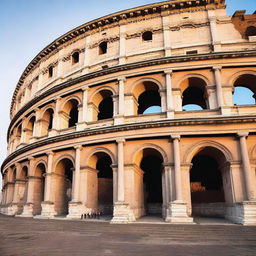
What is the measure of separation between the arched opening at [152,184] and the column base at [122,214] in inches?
170

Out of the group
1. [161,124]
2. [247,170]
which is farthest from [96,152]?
[247,170]

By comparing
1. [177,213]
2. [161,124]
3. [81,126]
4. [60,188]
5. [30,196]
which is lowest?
[177,213]

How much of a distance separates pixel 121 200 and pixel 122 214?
2.63ft

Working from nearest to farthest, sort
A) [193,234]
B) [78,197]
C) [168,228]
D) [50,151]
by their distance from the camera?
[193,234], [168,228], [78,197], [50,151]

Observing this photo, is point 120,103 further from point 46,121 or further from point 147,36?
point 46,121

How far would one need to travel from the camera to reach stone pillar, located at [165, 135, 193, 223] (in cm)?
1125

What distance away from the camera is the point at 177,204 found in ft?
38.1

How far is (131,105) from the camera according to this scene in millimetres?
14914

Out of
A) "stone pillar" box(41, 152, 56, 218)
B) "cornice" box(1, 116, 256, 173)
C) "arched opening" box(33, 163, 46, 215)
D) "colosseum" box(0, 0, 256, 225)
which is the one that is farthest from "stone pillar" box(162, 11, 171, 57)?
"arched opening" box(33, 163, 46, 215)

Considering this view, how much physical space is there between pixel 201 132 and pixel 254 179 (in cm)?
356

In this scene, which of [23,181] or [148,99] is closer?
[148,99]

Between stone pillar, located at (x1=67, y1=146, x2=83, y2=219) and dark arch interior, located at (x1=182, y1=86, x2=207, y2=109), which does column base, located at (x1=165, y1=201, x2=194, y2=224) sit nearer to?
stone pillar, located at (x1=67, y1=146, x2=83, y2=219)

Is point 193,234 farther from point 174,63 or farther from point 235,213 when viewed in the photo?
point 174,63

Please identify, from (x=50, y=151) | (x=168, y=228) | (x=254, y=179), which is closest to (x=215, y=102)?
(x=254, y=179)
